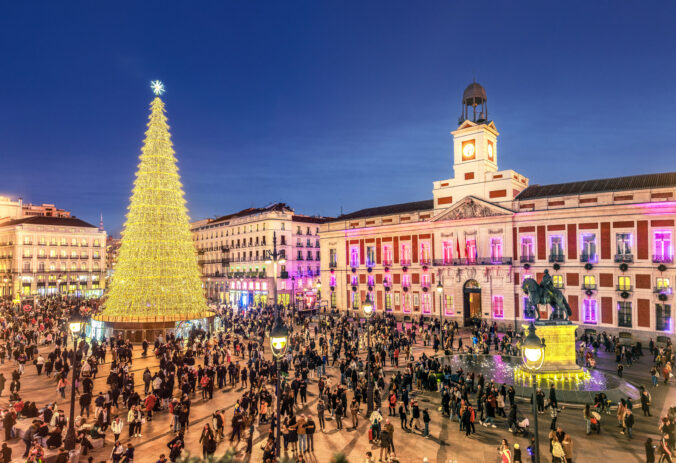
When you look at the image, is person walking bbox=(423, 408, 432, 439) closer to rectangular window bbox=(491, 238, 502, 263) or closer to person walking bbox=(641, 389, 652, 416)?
person walking bbox=(641, 389, 652, 416)

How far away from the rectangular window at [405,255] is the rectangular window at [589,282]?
18420 mm

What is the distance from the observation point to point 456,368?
2517cm

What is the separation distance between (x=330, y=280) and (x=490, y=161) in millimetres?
24972

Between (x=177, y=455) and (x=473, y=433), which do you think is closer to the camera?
(x=177, y=455)

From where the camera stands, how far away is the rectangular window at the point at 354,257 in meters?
55.6

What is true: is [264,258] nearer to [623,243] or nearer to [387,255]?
[387,255]

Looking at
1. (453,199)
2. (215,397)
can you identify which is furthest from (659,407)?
(453,199)

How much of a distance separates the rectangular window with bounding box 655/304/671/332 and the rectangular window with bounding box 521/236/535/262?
1033cm

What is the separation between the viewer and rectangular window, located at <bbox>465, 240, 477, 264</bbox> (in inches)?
1751

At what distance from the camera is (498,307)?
139 feet

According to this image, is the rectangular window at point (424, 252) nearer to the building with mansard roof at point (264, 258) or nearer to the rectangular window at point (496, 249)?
the rectangular window at point (496, 249)

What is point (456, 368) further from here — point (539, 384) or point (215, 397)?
point (215, 397)

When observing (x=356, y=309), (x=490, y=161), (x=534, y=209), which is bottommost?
(x=356, y=309)

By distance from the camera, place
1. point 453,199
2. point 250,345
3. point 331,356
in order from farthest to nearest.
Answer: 1. point 453,199
2. point 331,356
3. point 250,345
